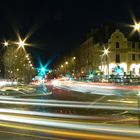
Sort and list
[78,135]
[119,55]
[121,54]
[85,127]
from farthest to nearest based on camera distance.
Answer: [121,54]
[119,55]
[85,127]
[78,135]

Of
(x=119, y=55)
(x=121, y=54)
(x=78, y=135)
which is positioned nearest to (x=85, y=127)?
(x=78, y=135)

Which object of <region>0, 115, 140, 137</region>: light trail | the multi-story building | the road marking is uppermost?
the multi-story building

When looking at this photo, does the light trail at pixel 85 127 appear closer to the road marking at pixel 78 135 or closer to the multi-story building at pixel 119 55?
the road marking at pixel 78 135

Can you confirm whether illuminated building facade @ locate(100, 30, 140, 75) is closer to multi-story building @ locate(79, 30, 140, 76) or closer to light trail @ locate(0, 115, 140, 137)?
multi-story building @ locate(79, 30, 140, 76)

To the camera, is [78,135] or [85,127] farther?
[85,127]

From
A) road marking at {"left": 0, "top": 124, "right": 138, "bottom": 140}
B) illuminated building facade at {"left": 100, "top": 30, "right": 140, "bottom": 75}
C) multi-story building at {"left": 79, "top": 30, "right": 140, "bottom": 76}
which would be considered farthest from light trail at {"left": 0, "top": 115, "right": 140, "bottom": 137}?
illuminated building facade at {"left": 100, "top": 30, "right": 140, "bottom": 75}

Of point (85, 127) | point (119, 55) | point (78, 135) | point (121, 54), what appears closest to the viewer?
point (78, 135)

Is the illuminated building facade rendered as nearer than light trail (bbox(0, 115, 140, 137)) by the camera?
No

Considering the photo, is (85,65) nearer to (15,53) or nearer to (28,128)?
(15,53)

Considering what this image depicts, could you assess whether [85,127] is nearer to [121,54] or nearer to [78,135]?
[78,135]

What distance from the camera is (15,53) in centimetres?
9506

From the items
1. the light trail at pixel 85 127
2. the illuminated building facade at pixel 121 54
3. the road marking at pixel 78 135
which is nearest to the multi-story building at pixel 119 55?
the illuminated building facade at pixel 121 54

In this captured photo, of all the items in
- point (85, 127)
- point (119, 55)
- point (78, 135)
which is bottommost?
point (78, 135)

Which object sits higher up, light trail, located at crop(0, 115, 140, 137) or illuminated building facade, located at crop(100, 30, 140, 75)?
illuminated building facade, located at crop(100, 30, 140, 75)
